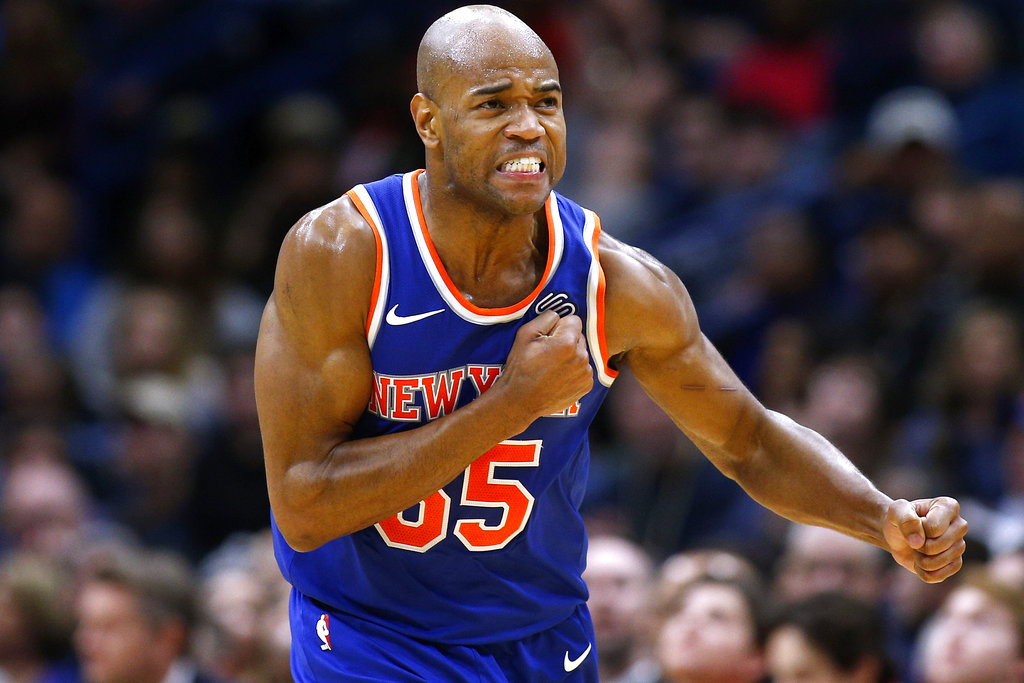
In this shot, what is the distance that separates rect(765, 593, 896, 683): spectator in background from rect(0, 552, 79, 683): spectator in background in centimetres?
354

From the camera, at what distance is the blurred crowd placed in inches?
262

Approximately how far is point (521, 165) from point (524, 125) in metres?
0.10

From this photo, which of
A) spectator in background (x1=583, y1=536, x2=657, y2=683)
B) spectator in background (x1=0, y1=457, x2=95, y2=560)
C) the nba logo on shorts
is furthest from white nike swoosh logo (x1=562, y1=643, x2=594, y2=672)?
spectator in background (x1=0, y1=457, x2=95, y2=560)

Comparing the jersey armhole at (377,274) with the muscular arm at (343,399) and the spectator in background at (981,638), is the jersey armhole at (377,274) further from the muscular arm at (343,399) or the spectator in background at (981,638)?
the spectator in background at (981,638)

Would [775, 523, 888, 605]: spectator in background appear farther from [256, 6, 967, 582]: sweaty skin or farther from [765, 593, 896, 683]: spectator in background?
[256, 6, 967, 582]: sweaty skin

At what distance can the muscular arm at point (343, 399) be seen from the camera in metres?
3.64

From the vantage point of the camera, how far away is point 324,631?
4.02 metres

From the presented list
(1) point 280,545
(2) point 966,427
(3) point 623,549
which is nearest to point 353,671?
(1) point 280,545

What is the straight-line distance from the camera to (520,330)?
3738 millimetres

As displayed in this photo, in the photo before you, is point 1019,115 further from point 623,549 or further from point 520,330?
point 520,330

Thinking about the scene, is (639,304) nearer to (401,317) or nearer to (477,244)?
(477,244)

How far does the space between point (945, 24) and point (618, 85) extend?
7.27ft

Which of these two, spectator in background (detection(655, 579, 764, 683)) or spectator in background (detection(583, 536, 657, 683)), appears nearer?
spectator in background (detection(655, 579, 764, 683))

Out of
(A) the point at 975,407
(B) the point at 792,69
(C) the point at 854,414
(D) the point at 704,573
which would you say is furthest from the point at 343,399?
(B) the point at 792,69
